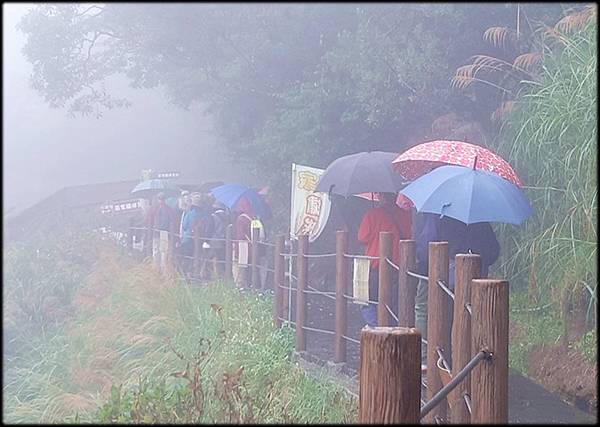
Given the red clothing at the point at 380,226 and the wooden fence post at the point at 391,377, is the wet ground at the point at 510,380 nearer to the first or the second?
the red clothing at the point at 380,226

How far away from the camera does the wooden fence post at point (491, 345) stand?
7.16 feet

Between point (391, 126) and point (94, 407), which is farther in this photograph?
point (391, 126)

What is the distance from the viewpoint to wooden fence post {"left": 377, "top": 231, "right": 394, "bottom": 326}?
4281 mm

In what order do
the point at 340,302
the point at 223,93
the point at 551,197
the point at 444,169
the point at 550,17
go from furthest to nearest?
1. the point at 550,17
2. the point at 551,197
3. the point at 340,302
4. the point at 223,93
5. the point at 444,169

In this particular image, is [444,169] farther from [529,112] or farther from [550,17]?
[550,17]

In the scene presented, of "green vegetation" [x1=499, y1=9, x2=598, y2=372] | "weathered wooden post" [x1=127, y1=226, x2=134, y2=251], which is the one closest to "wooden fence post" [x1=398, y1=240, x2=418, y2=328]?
"green vegetation" [x1=499, y1=9, x2=598, y2=372]

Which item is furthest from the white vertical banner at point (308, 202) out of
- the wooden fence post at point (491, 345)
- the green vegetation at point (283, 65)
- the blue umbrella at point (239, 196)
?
the wooden fence post at point (491, 345)

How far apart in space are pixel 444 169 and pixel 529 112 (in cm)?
150

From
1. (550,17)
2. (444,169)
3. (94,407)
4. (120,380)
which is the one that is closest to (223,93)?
(444,169)

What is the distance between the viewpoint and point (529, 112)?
544 cm

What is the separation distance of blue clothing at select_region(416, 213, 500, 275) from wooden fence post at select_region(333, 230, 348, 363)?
823 mm

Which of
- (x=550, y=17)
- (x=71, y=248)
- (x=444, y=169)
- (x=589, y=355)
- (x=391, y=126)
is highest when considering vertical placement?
(x=550, y=17)

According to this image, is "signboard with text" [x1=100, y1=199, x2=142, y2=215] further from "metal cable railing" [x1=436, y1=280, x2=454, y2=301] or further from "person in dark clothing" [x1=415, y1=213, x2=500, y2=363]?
"metal cable railing" [x1=436, y1=280, x2=454, y2=301]

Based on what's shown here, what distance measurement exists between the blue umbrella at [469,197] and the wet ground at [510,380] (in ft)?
3.08
